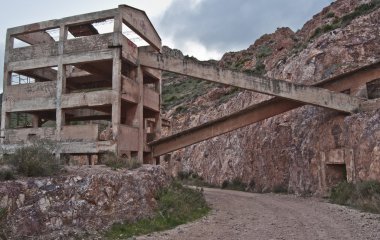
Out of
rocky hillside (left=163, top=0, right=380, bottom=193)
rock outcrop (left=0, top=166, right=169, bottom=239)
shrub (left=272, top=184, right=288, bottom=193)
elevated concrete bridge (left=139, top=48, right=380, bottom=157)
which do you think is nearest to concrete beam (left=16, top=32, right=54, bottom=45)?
elevated concrete bridge (left=139, top=48, right=380, bottom=157)

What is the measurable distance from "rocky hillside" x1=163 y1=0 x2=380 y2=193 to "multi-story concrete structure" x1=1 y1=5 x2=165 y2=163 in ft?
28.1

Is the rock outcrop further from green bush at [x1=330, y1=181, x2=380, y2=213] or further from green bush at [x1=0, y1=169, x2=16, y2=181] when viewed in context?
green bush at [x1=330, y1=181, x2=380, y2=213]

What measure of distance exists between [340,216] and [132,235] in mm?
7121

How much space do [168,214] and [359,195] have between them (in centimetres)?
828

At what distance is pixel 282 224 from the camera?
11.3 m

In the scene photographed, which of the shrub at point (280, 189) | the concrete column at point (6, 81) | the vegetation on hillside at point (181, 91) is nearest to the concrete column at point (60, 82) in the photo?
the concrete column at point (6, 81)

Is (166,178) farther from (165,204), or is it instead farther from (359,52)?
(359,52)

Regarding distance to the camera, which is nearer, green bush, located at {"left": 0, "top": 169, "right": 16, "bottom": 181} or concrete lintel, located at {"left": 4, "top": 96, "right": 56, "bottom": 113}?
green bush, located at {"left": 0, "top": 169, "right": 16, "bottom": 181}

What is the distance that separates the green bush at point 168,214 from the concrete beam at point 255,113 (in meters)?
6.12

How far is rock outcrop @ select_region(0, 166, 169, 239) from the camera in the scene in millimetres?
8365

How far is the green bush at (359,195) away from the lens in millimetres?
13600

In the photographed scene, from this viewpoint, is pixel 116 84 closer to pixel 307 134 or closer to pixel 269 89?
pixel 269 89

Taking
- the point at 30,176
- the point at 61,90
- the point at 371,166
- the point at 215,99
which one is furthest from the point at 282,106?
the point at 215,99

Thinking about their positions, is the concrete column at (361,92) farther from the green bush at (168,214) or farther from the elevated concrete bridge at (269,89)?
the green bush at (168,214)
